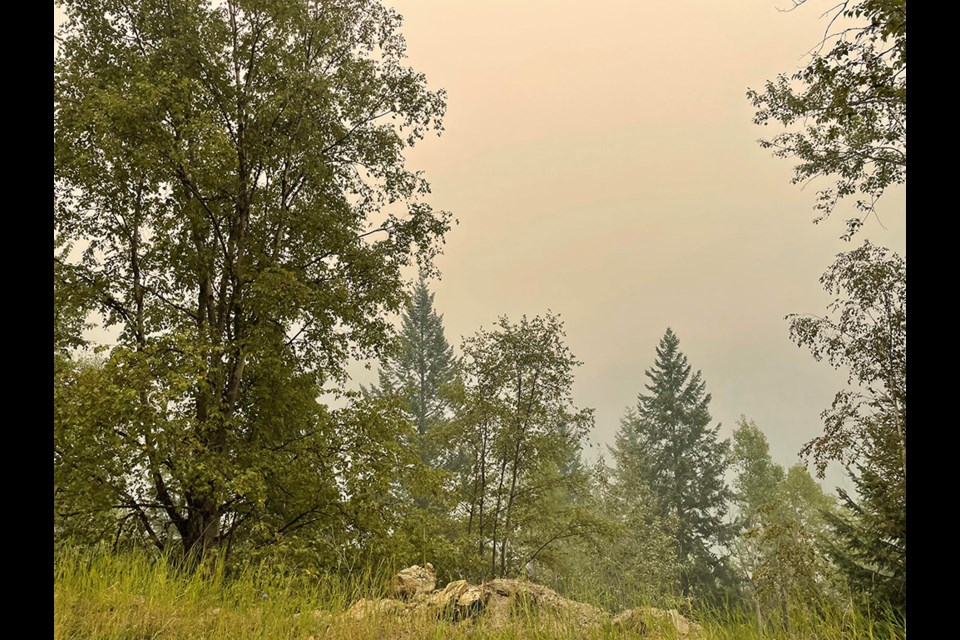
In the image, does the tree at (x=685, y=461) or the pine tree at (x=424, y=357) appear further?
the pine tree at (x=424, y=357)

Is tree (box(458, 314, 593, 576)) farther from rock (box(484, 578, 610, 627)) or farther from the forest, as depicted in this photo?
rock (box(484, 578, 610, 627))

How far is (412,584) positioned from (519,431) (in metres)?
12.5

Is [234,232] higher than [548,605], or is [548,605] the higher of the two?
[234,232]

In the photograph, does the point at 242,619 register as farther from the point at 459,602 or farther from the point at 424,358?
the point at 424,358

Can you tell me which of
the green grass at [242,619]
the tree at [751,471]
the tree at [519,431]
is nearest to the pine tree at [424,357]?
the tree at [519,431]

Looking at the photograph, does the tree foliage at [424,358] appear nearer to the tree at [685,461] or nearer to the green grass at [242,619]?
the tree at [685,461]

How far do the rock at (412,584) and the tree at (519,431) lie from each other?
11411 mm

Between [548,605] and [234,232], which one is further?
[234,232]

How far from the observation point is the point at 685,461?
40844mm

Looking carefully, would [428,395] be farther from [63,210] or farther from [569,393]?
[63,210]

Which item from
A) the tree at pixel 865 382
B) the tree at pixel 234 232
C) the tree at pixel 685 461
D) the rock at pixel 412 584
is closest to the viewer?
the rock at pixel 412 584

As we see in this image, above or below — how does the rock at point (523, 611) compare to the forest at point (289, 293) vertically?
below

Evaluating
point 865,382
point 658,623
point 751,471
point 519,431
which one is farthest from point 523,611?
point 751,471

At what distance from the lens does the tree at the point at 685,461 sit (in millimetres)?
37969
